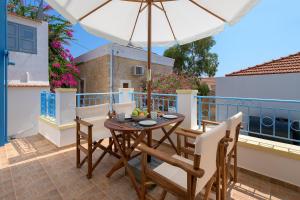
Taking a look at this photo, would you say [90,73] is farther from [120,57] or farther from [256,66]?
[256,66]

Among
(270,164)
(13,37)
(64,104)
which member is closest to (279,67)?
(270,164)

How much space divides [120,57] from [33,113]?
16.0 ft

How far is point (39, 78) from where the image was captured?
4.86 meters

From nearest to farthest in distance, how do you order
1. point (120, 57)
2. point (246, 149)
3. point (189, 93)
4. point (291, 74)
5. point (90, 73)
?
point (246, 149) < point (189, 93) < point (291, 74) < point (120, 57) < point (90, 73)

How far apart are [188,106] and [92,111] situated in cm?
183

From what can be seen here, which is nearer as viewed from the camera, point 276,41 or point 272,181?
point 272,181

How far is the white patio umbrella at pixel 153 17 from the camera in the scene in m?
2.34

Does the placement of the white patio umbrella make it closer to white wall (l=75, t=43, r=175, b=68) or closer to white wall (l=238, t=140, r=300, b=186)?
white wall (l=238, t=140, r=300, b=186)

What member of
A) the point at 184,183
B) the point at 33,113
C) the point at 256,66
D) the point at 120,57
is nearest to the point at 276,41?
the point at 256,66

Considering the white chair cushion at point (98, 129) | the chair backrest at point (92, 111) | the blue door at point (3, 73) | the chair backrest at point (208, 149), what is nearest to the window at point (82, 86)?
the blue door at point (3, 73)

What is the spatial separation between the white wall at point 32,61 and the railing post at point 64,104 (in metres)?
1.93

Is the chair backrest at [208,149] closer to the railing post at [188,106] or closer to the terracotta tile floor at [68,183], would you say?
the terracotta tile floor at [68,183]

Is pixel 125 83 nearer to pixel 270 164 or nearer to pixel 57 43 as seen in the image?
pixel 57 43

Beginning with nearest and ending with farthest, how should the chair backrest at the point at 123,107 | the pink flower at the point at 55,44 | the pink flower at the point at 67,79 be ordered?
the chair backrest at the point at 123,107
the pink flower at the point at 55,44
the pink flower at the point at 67,79
